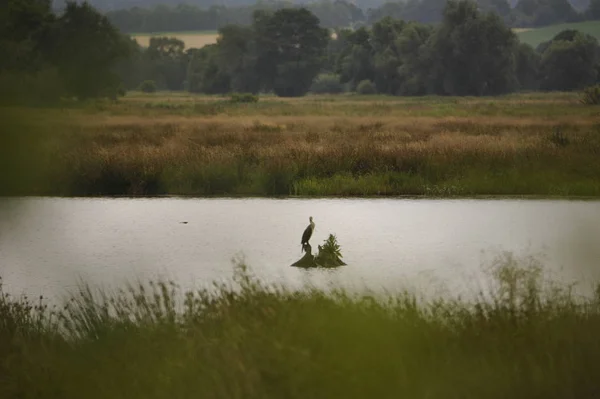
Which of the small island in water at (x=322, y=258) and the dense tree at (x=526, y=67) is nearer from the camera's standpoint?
the small island in water at (x=322, y=258)

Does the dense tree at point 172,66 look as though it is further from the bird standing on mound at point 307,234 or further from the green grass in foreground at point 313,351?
the green grass in foreground at point 313,351

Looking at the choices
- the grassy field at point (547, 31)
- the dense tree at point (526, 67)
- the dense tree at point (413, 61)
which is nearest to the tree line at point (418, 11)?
the grassy field at point (547, 31)

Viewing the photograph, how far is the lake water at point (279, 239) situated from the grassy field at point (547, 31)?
63.8 meters

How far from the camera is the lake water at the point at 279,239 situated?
45.9ft

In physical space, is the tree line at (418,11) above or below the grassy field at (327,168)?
above

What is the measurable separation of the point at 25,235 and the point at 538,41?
80.4 m

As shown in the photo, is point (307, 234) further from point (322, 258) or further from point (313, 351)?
point (313, 351)

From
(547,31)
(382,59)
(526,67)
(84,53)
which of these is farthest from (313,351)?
(547,31)

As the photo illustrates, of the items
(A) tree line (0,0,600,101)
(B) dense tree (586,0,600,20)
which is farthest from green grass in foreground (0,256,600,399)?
(B) dense tree (586,0,600,20)

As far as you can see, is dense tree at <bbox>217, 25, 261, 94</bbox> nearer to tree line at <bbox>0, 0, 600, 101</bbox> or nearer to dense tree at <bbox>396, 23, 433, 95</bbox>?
tree line at <bbox>0, 0, 600, 101</bbox>

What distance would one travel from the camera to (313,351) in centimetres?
683

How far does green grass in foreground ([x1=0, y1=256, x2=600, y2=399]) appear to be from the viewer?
256 inches

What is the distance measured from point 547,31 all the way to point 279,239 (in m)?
86.0

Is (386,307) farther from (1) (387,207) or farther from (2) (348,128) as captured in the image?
(2) (348,128)
